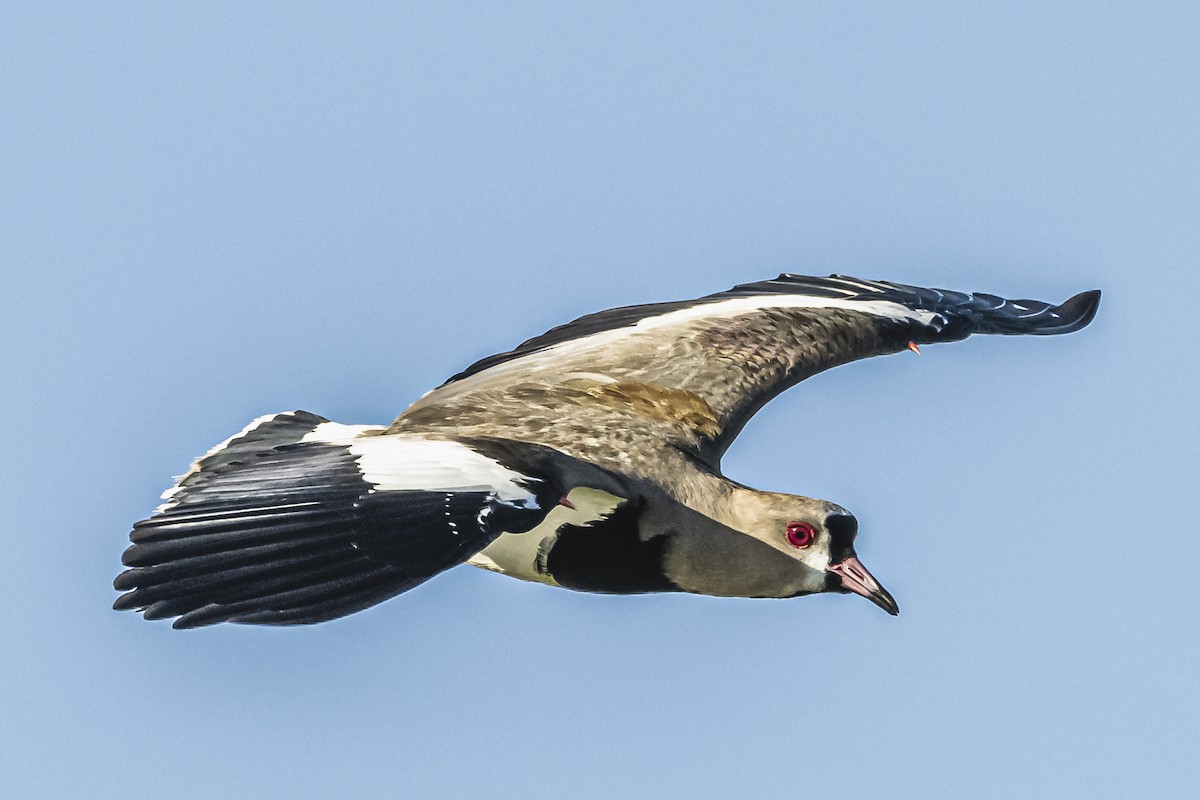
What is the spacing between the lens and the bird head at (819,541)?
10828 millimetres

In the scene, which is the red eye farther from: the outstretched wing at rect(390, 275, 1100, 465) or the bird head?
the outstretched wing at rect(390, 275, 1100, 465)

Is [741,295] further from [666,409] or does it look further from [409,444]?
[409,444]

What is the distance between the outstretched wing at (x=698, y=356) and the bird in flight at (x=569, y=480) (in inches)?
0.6

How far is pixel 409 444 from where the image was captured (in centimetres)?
1041

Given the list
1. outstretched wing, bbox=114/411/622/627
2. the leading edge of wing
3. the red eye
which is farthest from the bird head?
the leading edge of wing

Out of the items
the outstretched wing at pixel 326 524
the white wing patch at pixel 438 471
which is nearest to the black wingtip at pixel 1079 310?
the outstretched wing at pixel 326 524

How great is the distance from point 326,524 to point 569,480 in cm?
113

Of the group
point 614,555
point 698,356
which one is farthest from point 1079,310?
point 614,555

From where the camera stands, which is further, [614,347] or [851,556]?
[614,347]

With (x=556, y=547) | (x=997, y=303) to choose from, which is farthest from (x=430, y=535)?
(x=997, y=303)

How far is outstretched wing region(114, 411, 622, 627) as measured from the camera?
9.23 metres

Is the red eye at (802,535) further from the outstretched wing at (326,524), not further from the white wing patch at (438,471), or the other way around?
the white wing patch at (438,471)

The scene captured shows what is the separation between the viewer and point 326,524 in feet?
31.4

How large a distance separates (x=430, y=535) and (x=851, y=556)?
93.4 inches
